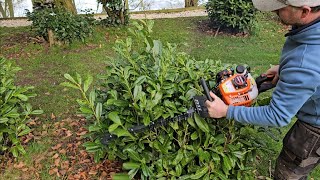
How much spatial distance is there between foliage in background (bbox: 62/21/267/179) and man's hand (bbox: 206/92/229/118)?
314mm

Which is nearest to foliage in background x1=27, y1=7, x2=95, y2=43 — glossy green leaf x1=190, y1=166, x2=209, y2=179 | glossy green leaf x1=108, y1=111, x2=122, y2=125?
glossy green leaf x1=108, y1=111, x2=122, y2=125

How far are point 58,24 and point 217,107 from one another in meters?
5.67

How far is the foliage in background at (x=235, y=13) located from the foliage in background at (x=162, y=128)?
17.9 feet

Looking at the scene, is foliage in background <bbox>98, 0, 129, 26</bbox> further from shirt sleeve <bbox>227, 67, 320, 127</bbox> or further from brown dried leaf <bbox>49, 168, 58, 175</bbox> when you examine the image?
shirt sleeve <bbox>227, 67, 320, 127</bbox>

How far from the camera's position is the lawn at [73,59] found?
10.8 ft

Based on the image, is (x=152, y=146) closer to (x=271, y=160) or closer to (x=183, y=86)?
(x=183, y=86)

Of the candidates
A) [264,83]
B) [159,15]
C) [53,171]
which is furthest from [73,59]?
[159,15]

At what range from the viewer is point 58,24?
6.84m

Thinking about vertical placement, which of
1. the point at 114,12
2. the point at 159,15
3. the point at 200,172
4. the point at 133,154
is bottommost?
the point at 200,172

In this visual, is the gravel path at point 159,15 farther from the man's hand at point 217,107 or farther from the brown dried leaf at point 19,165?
the man's hand at point 217,107

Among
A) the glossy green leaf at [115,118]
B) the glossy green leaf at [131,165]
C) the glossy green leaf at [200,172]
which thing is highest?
the glossy green leaf at [115,118]

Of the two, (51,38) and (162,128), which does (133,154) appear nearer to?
(162,128)

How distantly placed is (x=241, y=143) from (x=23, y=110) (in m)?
2.31

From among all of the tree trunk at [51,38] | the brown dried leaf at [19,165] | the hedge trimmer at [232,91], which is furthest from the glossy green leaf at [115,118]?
the tree trunk at [51,38]
